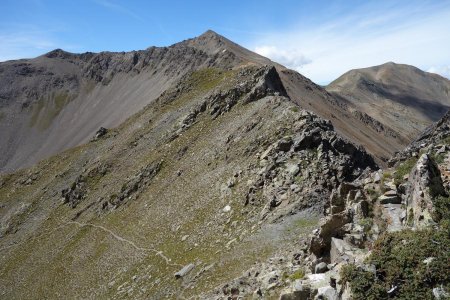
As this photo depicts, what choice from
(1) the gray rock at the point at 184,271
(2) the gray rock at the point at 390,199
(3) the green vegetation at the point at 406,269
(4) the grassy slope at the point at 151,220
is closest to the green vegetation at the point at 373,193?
(2) the gray rock at the point at 390,199

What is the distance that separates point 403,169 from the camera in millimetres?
21250

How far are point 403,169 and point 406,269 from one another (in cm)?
805

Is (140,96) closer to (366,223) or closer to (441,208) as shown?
(366,223)

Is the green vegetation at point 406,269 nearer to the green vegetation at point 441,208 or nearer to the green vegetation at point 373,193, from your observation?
the green vegetation at point 441,208

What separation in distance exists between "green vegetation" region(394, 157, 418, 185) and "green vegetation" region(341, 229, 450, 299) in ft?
17.7

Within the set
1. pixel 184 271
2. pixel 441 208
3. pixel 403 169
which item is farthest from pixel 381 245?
pixel 184 271

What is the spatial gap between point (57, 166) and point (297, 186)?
7469cm

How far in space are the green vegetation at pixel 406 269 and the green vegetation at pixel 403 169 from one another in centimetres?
539

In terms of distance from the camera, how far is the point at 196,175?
52.0 metres

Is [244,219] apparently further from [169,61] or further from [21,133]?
[21,133]

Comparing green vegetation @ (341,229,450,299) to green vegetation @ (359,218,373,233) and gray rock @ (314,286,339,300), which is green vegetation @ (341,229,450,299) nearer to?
gray rock @ (314,286,339,300)

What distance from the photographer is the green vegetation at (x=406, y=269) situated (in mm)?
13781

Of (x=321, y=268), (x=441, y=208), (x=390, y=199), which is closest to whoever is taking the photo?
(x=441, y=208)

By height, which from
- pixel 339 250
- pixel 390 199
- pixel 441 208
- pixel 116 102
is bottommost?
pixel 339 250
